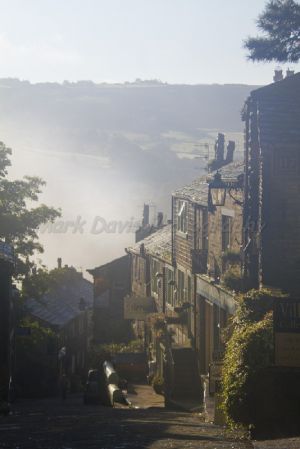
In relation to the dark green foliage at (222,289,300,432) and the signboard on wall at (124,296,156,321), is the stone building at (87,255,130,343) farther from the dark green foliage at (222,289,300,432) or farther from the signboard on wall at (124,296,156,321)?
the dark green foliage at (222,289,300,432)

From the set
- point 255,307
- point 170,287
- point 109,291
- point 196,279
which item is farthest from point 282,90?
point 109,291

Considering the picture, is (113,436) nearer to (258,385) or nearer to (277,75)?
(258,385)

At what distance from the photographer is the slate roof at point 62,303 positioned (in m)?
51.5

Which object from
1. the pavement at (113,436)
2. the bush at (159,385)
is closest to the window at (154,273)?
the bush at (159,385)

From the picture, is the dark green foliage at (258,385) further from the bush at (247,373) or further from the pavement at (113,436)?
the pavement at (113,436)

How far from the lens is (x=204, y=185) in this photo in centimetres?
3459

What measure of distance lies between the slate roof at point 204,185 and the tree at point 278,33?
3.88 metres

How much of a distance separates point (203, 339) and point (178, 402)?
3022mm

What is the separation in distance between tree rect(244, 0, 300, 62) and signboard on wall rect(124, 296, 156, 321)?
53.7 ft

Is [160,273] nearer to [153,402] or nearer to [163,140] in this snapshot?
[153,402]

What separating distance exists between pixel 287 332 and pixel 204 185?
20.1m

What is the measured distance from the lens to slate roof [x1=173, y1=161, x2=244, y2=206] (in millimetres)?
27938

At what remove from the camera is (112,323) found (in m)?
54.1

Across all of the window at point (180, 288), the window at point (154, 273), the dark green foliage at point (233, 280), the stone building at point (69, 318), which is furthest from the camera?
the stone building at point (69, 318)
